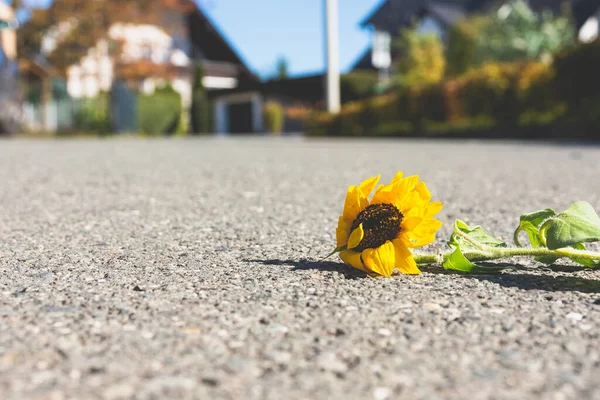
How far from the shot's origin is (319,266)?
6.32ft

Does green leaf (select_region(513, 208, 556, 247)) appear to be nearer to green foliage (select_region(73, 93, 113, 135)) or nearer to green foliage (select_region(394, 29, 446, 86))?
green foliage (select_region(73, 93, 113, 135))

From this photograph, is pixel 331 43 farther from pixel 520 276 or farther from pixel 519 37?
pixel 520 276

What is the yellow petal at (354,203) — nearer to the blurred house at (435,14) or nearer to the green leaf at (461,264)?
the green leaf at (461,264)

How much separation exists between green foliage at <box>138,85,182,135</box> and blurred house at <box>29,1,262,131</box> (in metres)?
0.61

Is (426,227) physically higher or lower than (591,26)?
lower

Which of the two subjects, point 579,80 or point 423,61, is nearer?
point 579,80

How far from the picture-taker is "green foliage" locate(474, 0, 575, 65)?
74.0 ft

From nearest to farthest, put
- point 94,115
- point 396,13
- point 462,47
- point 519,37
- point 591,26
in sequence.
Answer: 1. point 94,115
2. point 519,37
3. point 462,47
4. point 591,26
5. point 396,13

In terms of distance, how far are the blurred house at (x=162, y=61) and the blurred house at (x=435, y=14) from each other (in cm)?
784

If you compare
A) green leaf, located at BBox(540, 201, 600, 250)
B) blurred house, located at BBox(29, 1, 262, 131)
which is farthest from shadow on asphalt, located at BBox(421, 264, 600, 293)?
blurred house, located at BBox(29, 1, 262, 131)

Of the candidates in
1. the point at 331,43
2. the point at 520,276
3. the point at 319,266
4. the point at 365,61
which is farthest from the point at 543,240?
the point at 365,61

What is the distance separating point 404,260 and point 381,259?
0.06 metres

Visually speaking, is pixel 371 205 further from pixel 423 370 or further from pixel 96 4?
pixel 96 4

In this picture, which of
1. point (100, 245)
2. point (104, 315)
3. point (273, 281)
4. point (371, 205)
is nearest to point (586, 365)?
point (371, 205)
